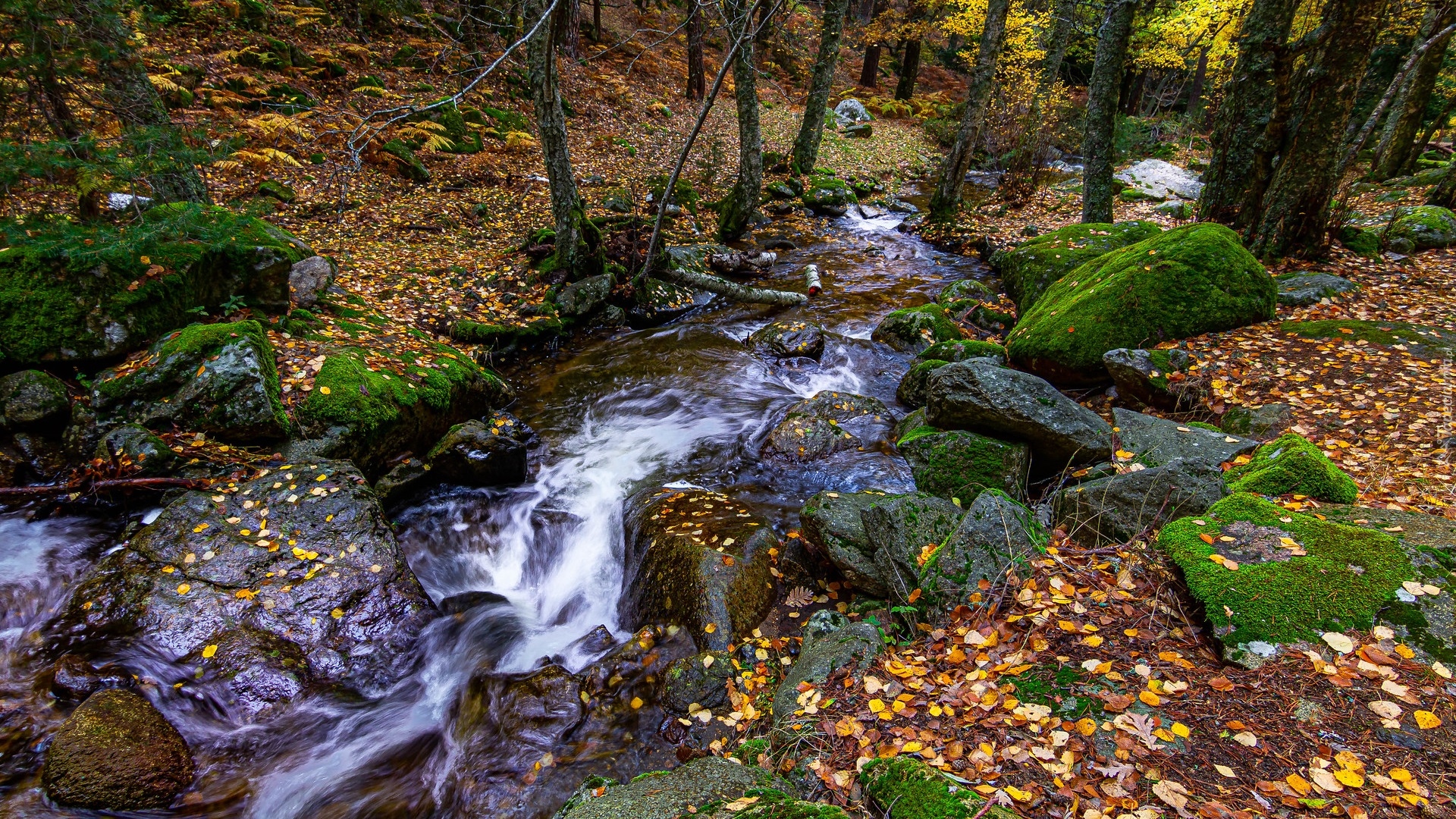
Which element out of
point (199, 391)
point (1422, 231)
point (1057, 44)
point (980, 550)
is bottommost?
point (199, 391)

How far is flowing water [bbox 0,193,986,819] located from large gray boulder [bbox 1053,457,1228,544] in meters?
2.24

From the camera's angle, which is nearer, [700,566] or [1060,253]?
[700,566]

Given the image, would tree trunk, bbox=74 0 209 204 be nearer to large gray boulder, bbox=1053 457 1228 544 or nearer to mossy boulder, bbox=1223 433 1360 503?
large gray boulder, bbox=1053 457 1228 544

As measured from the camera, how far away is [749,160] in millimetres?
13078

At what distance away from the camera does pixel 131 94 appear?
275 inches

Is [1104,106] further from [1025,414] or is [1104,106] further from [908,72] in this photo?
[908,72]

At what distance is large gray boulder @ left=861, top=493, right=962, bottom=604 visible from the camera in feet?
13.9

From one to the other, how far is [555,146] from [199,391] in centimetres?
568

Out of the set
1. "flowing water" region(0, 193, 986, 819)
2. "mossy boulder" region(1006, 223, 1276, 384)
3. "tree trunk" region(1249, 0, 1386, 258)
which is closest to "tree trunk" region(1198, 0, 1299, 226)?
"tree trunk" region(1249, 0, 1386, 258)

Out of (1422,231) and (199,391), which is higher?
(1422,231)

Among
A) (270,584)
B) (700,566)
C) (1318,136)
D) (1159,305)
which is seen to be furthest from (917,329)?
(270,584)

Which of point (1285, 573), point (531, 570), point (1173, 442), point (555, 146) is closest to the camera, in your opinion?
point (1285, 573)

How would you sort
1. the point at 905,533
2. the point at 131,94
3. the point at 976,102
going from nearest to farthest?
the point at 905,533 < the point at 131,94 < the point at 976,102

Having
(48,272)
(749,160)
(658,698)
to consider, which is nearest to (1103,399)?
(658,698)
